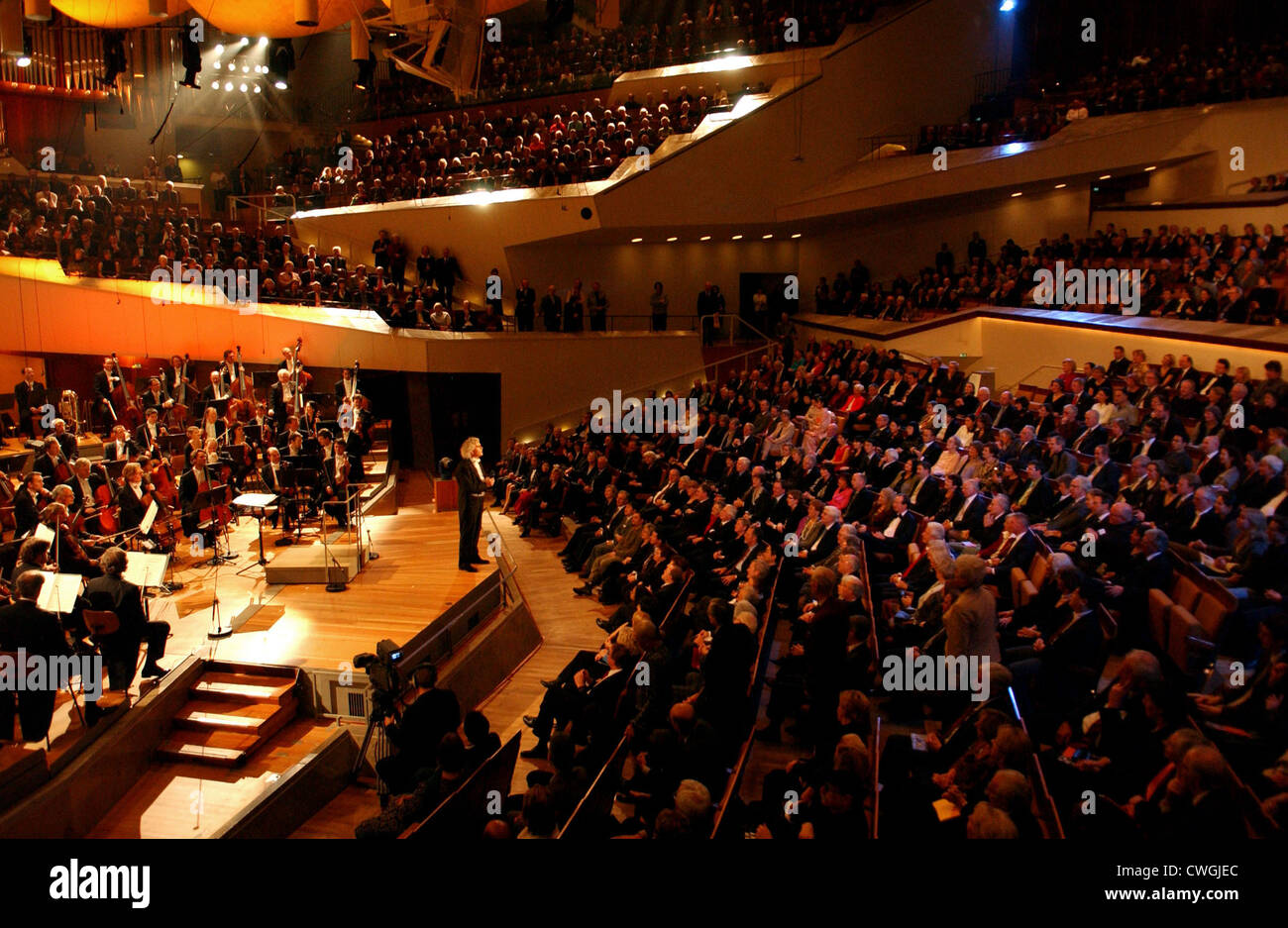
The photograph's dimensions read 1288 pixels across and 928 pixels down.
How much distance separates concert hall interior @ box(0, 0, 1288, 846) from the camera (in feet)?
14.4

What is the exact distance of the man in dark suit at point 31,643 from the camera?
4.93m

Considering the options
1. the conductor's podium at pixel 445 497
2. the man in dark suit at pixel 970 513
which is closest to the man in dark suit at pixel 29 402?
the conductor's podium at pixel 445 497

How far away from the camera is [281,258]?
47.5 feet

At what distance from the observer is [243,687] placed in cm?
636

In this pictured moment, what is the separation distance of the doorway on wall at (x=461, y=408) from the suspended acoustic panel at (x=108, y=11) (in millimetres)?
6276

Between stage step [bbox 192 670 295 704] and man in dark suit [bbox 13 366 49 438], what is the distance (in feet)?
22.9

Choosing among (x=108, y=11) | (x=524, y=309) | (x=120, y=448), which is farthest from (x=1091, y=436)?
(x=108, y=11)

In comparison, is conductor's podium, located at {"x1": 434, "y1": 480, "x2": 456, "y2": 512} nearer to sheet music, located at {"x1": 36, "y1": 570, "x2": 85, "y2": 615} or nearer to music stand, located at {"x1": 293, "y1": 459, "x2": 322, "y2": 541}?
music stand, located at {"x1": 293, "y1": 459, "x2": 322, "y2": 541}

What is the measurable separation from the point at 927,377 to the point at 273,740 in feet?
24.7

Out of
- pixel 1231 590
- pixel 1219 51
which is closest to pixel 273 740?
pixel 1231 590

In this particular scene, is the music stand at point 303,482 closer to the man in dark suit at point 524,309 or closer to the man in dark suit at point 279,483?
the man in dark suit at point 279,483

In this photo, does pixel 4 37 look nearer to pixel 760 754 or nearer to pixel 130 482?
pixel 130 482

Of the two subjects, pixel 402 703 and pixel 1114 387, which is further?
pixel 1114 387

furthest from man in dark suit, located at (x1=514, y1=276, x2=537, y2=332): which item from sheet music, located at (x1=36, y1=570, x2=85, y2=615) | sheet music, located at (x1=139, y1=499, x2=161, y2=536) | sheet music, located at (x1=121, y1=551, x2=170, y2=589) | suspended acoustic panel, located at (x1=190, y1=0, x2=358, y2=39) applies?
sheet music, located at (x1=36, y1=570, x2=85, y2=615)
